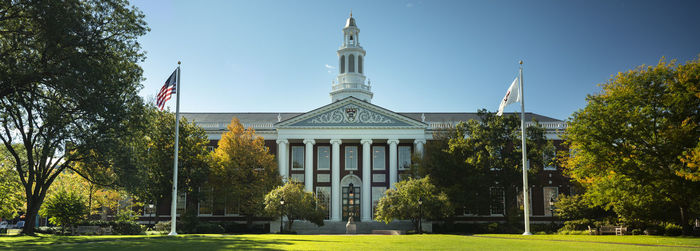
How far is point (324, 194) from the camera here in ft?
165

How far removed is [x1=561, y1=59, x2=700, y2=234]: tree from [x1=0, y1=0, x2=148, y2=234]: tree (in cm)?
2387

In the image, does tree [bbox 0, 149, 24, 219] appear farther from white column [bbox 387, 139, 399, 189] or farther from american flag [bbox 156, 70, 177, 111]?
white column [bbox 387, 139, 399, 189]

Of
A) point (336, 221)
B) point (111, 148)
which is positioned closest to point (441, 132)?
point (336, 221)

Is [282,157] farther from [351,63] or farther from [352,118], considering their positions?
[351,63]

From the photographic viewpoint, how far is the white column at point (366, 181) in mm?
47656

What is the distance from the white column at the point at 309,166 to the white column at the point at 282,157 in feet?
6.01

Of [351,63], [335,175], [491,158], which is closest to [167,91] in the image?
[335,175]

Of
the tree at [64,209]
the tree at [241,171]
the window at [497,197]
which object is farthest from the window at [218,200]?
the window at [497,197]

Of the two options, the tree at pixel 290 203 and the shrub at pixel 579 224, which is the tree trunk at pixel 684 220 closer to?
the shrub at pixel 579 224

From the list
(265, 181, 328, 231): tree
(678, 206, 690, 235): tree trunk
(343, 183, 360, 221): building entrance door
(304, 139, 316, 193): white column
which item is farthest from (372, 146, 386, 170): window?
(678, 206, 690, 235): tree trunk

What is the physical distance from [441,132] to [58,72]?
103ft

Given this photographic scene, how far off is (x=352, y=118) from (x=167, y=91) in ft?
74.9

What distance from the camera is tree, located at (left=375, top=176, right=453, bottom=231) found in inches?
1516

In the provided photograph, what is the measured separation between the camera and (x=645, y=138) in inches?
1128
